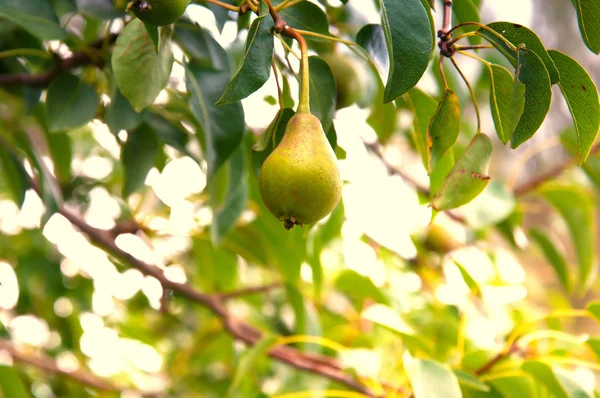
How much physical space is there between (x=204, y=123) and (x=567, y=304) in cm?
139

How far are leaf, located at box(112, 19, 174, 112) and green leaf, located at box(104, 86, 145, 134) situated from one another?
0.44ft

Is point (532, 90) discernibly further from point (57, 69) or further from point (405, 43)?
point (57, 69)

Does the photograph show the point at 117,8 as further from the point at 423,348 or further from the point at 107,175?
the point at 107,175

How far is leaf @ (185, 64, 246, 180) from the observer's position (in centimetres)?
65

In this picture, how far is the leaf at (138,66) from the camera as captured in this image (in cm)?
57


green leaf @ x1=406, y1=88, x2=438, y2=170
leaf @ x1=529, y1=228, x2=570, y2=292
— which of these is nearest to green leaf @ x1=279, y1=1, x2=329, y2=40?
green leaf @ x1=406, y1=88, x2=438, y2=170

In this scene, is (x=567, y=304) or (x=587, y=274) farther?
(x=567, y=304)

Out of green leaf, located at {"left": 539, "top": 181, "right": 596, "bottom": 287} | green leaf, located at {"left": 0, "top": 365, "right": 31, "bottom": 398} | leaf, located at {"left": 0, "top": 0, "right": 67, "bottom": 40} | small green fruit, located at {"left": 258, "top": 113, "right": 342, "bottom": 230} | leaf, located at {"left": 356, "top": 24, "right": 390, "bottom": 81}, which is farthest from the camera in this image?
green leaf, located at {"left": 539, "top": 181, "right": 596, "bottom": 287}

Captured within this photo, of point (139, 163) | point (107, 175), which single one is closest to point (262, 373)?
point (107, 175)

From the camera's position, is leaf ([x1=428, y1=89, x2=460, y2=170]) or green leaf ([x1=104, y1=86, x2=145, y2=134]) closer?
leaf ([x1=428, y1=89, x2=460, y2=170])

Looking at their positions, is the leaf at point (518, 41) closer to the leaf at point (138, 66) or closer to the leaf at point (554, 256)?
the leaf at point (138, 66)

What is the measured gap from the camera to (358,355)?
85 centimetres

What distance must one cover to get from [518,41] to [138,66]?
33 centimetres

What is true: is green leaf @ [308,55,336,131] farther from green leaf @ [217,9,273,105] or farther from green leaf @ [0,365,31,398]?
green leaf @ [0,365,31,398]
